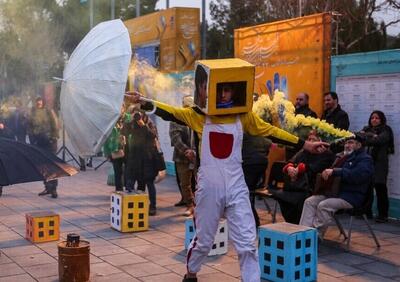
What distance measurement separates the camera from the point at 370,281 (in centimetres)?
Result: 571

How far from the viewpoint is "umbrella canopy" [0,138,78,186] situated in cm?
541

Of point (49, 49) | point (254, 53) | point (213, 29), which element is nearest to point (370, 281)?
point (254, 53)

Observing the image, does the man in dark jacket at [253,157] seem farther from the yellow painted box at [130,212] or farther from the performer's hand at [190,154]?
the yellow painted box at [130,212]

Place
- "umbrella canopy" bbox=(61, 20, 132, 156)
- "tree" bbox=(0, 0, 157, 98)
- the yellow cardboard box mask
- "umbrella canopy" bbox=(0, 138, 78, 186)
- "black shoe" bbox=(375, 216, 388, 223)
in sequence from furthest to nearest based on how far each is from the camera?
"tree" bbox=(0, 0, 157, 98)
"black shoe" bbox=(375, 216, 388, 223)
"umbrella canopy" bbox=(0, 138, 78, 186)
the yellow cardboard box mask
"umbrella canopy" bbox=(61, 20, 132, 156)

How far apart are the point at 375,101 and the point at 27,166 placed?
5.55 m

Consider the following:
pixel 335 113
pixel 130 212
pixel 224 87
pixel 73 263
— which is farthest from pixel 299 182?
pixel 73 263

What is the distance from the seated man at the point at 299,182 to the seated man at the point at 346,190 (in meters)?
0.30

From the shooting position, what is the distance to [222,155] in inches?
191

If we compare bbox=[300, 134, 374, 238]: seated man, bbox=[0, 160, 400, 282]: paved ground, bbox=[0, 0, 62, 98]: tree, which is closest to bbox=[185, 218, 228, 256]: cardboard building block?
bbox=[0, 160, 400, 282]: paved ground

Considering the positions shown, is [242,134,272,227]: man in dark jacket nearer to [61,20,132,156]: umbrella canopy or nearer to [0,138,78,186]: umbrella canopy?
[0,138,78,186]: umbrella canopy

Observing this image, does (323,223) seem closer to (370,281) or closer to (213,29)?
(370,281)

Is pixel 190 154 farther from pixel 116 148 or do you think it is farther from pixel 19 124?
pixel 19 124

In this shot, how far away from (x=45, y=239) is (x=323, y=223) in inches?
135

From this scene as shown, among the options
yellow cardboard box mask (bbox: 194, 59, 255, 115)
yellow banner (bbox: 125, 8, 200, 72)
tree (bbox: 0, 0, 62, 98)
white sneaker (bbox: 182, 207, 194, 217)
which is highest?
tree (bbox: 0, 0, 62, 98)
